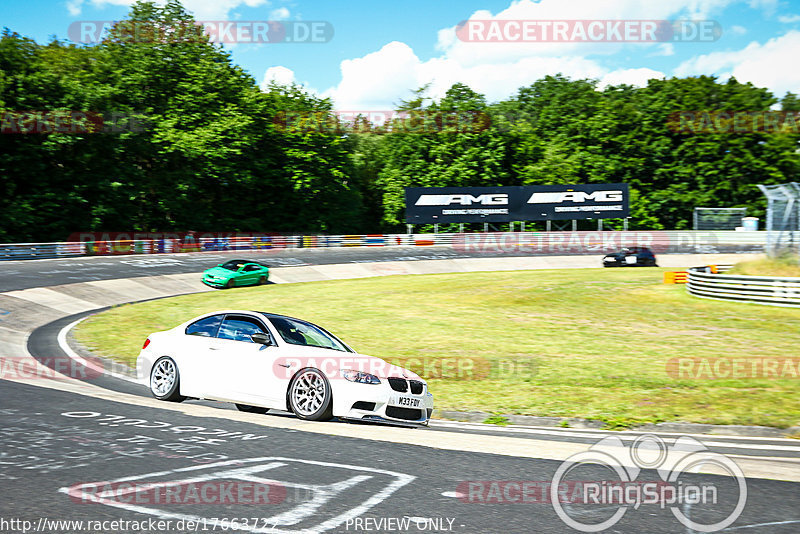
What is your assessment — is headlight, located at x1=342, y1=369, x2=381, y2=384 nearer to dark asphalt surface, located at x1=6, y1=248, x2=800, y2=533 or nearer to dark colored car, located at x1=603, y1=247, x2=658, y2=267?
dark asphalt surface, located at x1=6, y1=248, x2=800, y2=533

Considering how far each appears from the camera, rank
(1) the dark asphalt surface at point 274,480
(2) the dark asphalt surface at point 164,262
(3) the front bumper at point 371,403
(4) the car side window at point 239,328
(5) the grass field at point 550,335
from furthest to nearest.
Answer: (2) the dark asphalt surface at point 164,262, (5) the grass field at point 550,335, (4) the car side window at point 239,328, (3) the front bumper at point 371,403, (1) the dark asphalt surface at point 274,480

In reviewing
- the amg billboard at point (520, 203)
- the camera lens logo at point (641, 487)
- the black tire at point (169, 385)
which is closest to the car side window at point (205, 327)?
the black tire at point (169, 385)

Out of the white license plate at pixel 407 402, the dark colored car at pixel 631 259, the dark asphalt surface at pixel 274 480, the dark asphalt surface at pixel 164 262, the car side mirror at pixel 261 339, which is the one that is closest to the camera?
the dark asphalt surface at pixel 274 480

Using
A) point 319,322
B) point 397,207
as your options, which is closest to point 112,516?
point 319,322

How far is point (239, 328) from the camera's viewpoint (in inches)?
401

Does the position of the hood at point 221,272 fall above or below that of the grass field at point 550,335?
above

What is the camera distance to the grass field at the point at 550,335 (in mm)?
11523

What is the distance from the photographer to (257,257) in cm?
4562

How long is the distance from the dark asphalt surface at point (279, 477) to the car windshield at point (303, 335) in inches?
69.1

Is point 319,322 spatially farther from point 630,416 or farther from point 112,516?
point 112,516

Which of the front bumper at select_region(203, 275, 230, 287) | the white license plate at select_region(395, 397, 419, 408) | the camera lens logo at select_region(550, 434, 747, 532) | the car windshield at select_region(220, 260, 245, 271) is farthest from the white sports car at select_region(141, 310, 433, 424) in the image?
the car windshield at select_region(220, 260, 245, 271)

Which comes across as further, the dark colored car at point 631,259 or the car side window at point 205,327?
the dark colored car at point 631,259

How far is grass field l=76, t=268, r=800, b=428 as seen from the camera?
1152cm

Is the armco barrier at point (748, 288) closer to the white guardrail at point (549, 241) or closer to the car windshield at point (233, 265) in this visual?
the car windshield at point (233, 265)
